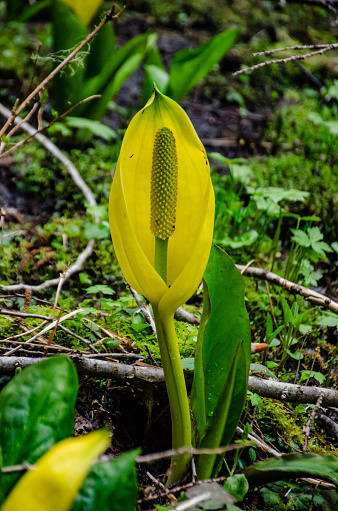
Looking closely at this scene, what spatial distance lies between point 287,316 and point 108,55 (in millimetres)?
1954

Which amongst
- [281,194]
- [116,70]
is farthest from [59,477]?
[116,70]

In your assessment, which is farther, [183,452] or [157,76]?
[157,76]

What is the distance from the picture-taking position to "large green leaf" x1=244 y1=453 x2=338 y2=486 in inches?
36.9

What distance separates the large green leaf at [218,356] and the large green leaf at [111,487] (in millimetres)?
331

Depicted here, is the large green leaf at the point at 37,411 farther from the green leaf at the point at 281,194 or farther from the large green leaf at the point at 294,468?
the green leaf at the point at 281,194

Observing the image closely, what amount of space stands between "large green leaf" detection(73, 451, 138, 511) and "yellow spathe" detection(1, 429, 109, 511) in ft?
0.38

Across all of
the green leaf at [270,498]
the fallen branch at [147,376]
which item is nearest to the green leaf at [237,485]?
the green leaf at [270,498]

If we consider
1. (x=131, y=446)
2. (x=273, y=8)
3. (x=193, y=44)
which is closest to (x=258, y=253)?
(x=131, y=446)

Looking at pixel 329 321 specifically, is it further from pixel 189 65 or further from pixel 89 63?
pixel 89 63

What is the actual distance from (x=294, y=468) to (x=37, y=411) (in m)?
0.54

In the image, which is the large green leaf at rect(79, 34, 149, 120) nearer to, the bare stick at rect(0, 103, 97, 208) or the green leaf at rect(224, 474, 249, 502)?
the bare stick at rect(0, 103, 97, 208)

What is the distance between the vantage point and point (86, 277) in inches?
72.7

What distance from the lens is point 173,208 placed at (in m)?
0.98

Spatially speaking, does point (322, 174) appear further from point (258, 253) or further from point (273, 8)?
point (273, 8)
